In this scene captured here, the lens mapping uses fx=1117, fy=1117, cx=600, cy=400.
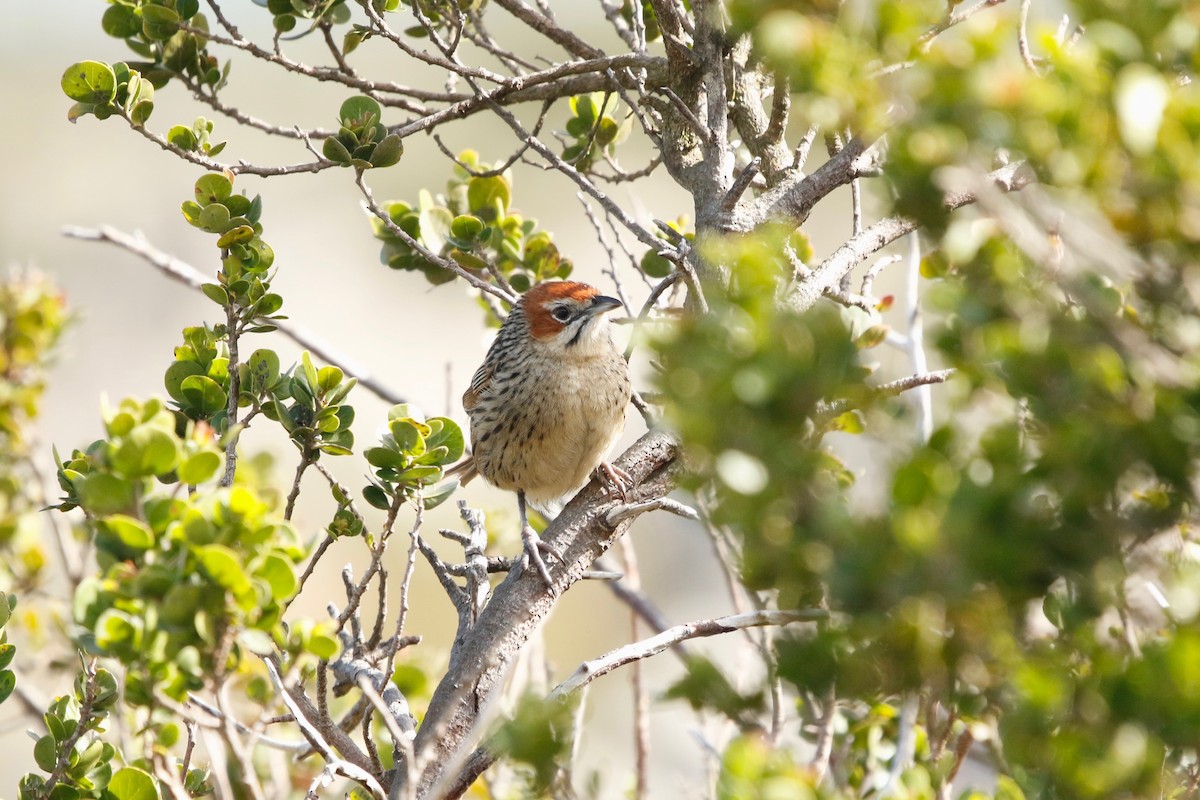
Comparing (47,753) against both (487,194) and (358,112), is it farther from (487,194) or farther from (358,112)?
(487,194)

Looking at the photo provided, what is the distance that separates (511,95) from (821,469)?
2553mm

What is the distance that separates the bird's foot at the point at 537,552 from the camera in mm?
3133

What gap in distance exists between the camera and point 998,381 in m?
1.59

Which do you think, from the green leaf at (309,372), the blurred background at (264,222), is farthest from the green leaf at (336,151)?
the blurred background at (264,222)

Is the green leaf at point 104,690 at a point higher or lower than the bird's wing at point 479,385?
lower

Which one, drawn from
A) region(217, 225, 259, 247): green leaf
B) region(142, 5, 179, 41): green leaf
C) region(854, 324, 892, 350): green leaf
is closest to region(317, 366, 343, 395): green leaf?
region(217, 225, 259, 247): green leaf

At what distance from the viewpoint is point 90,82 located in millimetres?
3121

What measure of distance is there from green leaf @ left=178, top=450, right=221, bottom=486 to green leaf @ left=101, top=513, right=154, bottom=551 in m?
0.10

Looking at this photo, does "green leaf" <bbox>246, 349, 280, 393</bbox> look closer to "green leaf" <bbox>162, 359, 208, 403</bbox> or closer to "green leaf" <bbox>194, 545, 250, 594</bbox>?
"green leaf" <bbox>162, 359, 208, 403</bbox>

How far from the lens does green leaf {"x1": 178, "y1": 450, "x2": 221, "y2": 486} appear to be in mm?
1848

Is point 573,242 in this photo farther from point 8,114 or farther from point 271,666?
point 271,666

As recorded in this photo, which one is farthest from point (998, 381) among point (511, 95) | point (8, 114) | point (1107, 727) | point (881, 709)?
point (8, 114)

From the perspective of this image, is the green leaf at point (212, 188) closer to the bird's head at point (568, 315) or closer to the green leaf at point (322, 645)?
the green leaf at point (322, 645)

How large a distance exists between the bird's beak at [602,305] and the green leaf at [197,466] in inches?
123
